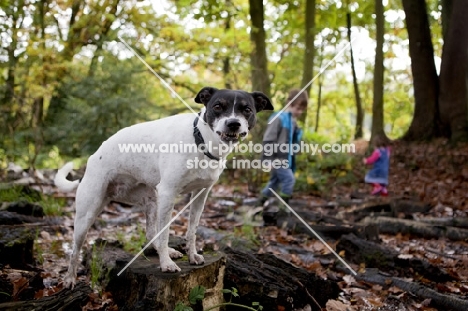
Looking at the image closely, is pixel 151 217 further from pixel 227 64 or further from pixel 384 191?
pixel 227 64

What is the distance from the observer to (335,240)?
5.46 m

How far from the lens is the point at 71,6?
1210cm

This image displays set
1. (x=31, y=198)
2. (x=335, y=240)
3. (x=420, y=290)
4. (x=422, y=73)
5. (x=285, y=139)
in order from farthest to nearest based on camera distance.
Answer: (x=422, y=73)
(x=285, y=139)
(x=31, y=198)
(x=335, y=240)
(x=420, y=290)

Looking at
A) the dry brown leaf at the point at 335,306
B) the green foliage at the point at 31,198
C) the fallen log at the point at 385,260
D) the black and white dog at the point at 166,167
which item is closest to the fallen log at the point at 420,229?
the fallen log at the point at 385,260

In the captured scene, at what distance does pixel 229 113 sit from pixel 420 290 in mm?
2416

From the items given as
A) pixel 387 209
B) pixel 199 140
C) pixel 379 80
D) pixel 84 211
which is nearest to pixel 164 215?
pixel 199 140

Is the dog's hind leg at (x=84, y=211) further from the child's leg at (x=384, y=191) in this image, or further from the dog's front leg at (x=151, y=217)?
the child's leg at (x=384, y=191)

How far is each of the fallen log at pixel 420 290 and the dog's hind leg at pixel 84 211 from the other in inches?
104

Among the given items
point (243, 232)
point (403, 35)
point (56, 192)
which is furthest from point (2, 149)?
point (403, 35)

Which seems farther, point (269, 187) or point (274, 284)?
point (269, 187)

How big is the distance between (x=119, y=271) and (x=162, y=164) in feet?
3.11

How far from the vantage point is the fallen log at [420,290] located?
3.50 m

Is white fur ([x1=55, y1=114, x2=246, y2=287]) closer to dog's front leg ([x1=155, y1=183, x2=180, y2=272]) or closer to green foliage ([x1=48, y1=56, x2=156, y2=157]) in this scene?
dog's front leg ([x1=155, y1=183, x2=180, y2=272])

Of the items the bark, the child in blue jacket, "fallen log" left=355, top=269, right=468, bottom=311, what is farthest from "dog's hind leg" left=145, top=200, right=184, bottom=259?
the bark
